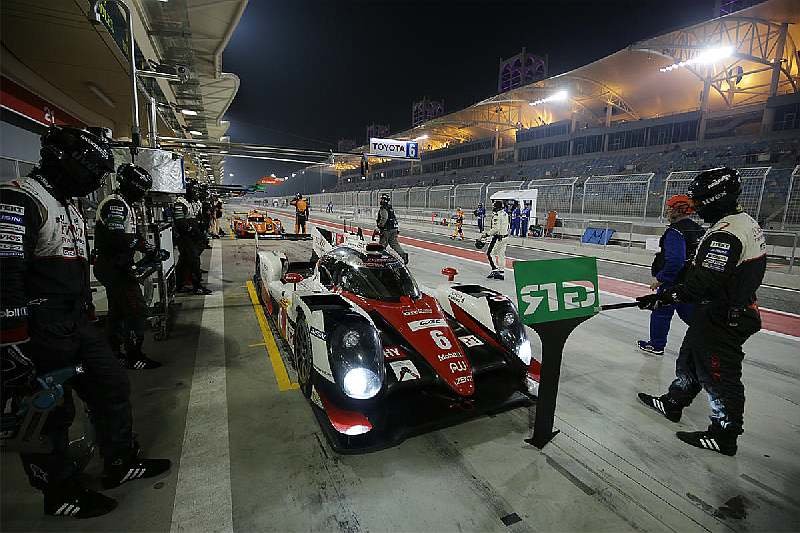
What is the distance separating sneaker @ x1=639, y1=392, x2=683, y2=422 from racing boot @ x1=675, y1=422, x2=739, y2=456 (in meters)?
0.29

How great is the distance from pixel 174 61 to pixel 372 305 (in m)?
11.6

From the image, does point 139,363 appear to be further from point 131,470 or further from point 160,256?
point 131,470

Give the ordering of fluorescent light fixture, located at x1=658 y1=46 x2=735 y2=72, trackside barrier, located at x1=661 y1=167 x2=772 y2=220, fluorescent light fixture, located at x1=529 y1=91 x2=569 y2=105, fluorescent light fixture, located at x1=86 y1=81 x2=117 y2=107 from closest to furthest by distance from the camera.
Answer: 1. fluorescent light fixture, located at x1=86 y1=81 x2=117 y2=107
2. trackside barrier, located at x1=661 y1=167 x2=772 y2=220
3. fluorescent light fixture, located at x1=658 y1=46 x2=735 y2=72
4. fluorescent light fixture, located at x1=529 y1=91 x2=569 y2=105

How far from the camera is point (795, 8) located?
1903 centimetres

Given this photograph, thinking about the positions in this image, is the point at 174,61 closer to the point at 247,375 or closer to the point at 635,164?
the point at 247,375

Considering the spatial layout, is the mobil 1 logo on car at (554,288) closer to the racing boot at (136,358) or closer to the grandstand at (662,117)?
the racing boot at (136,358)

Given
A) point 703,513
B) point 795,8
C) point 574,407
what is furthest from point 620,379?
point 795,8

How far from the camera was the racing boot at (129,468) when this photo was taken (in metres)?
2.43

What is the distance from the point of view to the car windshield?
4016mm

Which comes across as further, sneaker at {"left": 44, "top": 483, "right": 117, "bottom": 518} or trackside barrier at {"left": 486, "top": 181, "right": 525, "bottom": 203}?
trackside barrier at {"left": 486, "top": 181, "right": 525, "bottom": 203}

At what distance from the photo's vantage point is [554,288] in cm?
273

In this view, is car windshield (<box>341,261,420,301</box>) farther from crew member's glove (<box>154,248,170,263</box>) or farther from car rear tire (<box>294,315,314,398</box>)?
crew member's glove (<box>154,248,170,263</box>)

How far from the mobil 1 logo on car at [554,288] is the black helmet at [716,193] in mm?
1034

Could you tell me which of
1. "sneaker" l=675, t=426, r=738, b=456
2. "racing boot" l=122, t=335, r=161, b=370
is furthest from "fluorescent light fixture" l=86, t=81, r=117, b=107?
"sneaker" l=675, t=426, r=738, b=456
